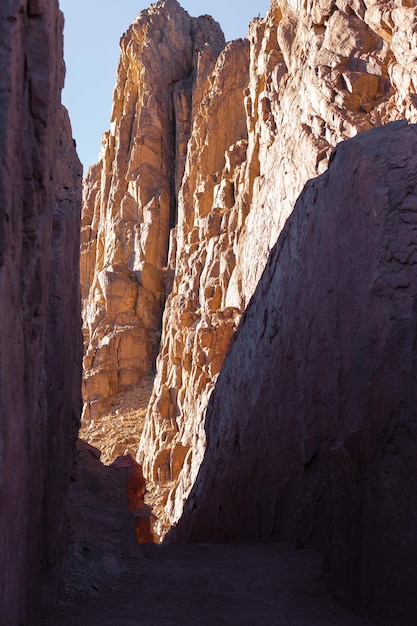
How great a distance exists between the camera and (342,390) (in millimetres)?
9266

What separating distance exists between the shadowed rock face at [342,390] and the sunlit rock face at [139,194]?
29331mm

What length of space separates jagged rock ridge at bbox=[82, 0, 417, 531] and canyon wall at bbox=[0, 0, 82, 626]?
14.7 meters

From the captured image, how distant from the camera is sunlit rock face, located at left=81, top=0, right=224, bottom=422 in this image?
44875mm

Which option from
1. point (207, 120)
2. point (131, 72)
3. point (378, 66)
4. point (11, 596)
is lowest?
point (11, 596)

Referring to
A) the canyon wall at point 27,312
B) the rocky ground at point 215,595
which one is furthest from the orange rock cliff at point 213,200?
the canyon wall at point 27,312

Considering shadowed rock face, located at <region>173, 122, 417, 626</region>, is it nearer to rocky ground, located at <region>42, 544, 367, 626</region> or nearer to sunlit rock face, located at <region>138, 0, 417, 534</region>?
rocky ground, located at <region>42, 544, 367, 626</region>

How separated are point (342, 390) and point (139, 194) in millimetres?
41813

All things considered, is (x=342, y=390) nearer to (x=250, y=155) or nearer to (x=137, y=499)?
(x=137, y=499)

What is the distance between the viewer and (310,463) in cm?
1160

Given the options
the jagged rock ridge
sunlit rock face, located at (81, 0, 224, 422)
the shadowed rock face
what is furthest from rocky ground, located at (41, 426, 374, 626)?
sunlit rock face, located at (81, 0, 224, 422)

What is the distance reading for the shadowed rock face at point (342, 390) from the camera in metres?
7.60

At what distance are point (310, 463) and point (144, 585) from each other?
3.46 metres

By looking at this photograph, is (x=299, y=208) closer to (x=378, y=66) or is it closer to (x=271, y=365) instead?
(x=271, y=365)

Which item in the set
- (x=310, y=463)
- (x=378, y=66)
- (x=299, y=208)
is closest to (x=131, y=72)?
(x=378, y=66)
